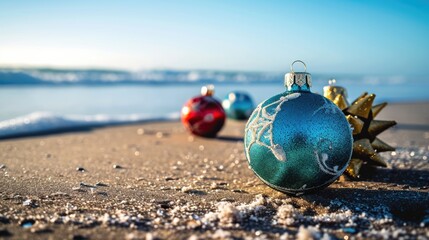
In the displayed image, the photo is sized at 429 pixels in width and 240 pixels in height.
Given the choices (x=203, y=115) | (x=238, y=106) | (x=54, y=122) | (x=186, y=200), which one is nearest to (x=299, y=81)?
(x=186, y=200)

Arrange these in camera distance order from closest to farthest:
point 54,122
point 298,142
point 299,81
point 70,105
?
point 298,142, point 299,81, point 54,122, point 70,105

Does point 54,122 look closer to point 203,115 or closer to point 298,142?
point 203,115

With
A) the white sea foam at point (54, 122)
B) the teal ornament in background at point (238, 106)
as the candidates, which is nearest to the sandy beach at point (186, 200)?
the white sea foam at point (54, 122)

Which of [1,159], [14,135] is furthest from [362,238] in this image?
[14,135]

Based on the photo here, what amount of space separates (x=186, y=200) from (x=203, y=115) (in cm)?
350

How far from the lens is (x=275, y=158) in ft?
10.0

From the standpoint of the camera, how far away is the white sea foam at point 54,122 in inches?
299

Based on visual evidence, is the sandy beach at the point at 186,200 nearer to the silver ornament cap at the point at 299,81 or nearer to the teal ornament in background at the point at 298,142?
the teal ornament in background at the point at 298,142

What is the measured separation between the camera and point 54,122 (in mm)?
8609

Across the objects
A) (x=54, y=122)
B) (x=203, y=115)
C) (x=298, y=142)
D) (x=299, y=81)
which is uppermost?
(x=299, y=81)

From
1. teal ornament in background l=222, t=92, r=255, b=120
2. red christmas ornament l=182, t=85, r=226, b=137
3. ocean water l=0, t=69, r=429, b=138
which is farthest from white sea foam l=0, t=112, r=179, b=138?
red christmas ornament l=182, t=85, r=226, b=137

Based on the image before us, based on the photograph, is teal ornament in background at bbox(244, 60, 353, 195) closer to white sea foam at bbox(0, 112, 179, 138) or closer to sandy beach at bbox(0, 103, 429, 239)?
sandy beach at bbox(0, 103, 429, 239)

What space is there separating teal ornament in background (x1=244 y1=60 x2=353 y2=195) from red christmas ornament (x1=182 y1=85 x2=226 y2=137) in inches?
140

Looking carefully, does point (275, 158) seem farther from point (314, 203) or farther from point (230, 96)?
point (230, 96)
